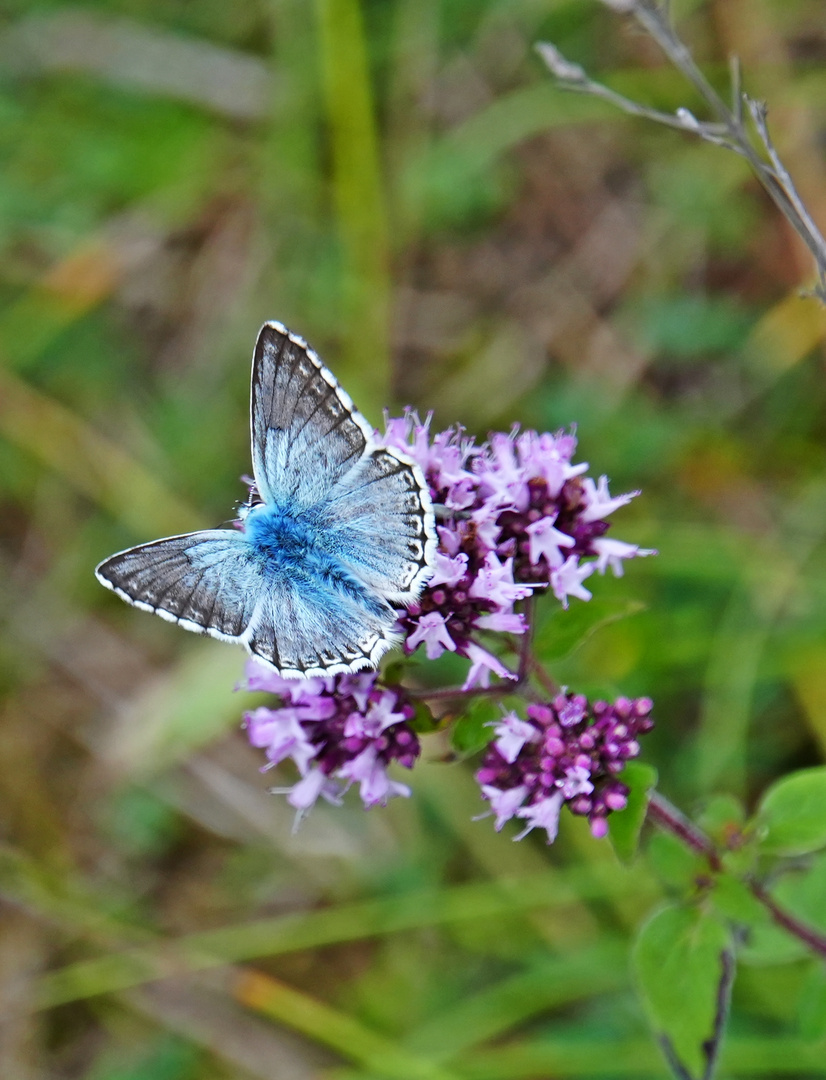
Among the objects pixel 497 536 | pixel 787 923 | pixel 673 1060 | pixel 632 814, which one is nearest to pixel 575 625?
pixel 497 536

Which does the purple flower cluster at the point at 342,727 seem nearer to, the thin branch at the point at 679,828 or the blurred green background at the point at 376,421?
the thin branch at the point at 679,828

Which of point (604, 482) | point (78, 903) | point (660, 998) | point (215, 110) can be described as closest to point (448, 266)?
point (215, 110)

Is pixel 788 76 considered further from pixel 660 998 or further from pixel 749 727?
pixel 660 998

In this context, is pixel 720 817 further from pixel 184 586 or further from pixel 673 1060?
pixel 184 586

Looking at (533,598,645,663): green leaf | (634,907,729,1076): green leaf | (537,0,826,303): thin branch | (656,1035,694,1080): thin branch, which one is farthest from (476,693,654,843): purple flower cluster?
(537,0,826,303): thin branch

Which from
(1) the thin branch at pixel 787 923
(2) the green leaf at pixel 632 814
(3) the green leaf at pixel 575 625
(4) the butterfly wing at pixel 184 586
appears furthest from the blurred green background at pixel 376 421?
(4) the butterfly wing at pixel 184 586

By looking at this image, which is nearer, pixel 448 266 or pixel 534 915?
pixel 534 915
